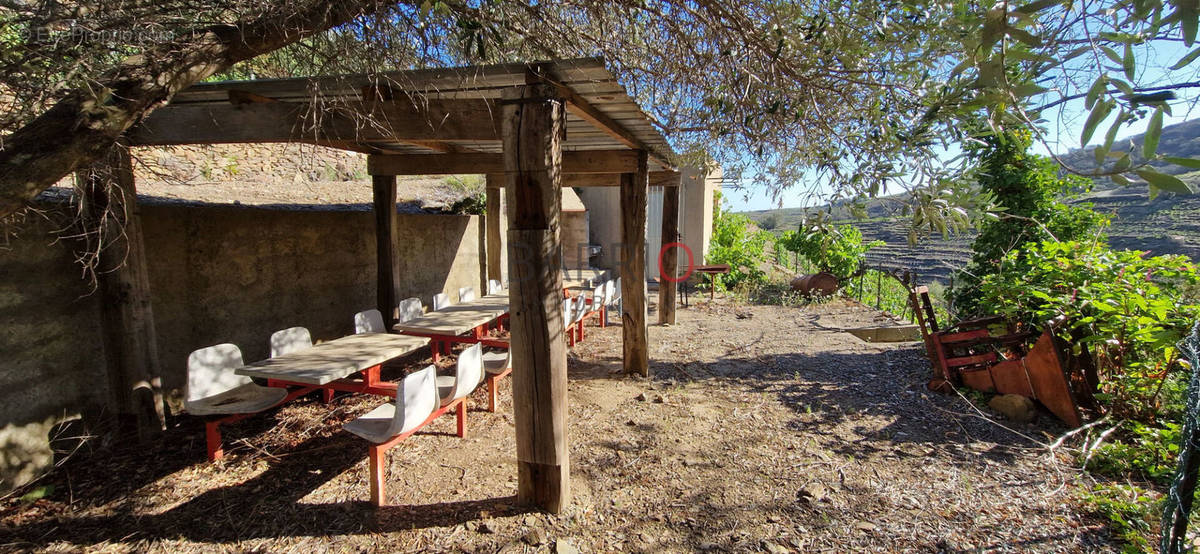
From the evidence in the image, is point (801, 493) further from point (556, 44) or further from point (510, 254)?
point (556, 44)

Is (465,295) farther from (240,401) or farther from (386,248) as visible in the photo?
(240,401)

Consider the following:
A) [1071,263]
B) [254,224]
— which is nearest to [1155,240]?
[1071,263]

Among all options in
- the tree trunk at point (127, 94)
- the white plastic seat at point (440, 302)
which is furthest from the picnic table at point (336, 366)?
the white plastic seat at point (440, 302)

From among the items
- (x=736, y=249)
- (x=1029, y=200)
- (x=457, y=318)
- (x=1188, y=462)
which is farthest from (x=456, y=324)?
(x=736, y=249)

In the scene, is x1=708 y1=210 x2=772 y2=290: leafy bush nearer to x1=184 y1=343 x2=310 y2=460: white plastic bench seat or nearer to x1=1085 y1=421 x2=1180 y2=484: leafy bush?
x1=1085 y1=421 x2=1180 y2=484: leafy bush

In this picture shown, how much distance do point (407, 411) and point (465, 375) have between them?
1.93 feet

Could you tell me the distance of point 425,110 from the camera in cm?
308

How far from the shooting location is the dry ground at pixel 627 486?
8.66 feet

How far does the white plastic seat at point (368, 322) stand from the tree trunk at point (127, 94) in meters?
2.72

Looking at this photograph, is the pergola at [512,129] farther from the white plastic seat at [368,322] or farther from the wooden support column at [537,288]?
the white plastic seat at [368,322]

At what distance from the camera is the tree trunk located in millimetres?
1819

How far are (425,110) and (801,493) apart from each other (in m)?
3.23

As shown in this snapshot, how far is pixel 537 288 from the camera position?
267 centimetres

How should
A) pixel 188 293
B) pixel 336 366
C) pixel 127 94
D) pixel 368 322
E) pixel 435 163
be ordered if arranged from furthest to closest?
pixel 435 163, pixel 368 322, pixel 188 293, pixel 336 366, pixel 127 94
